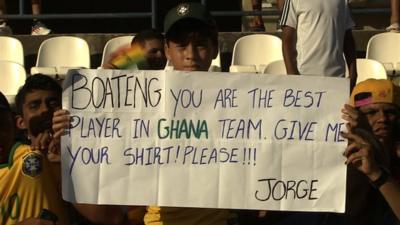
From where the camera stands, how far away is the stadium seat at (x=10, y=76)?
7.94m

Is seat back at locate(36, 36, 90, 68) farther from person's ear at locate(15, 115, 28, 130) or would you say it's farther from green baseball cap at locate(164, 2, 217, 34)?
green baseball cap at locate(164, 2, 217, 34)

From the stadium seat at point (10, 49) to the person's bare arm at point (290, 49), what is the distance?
299 centimetres

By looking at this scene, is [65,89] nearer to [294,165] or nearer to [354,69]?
[294,165]

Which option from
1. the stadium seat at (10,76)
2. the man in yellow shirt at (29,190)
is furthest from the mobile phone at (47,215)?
the stadium seat at (10,76)

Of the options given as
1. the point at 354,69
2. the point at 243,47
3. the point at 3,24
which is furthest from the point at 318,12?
the point at 3,24

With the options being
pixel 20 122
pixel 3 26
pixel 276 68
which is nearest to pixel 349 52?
pixel 276 68

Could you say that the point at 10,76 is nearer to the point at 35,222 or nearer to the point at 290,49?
the point at 290,49

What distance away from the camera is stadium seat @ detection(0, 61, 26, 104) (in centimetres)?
794

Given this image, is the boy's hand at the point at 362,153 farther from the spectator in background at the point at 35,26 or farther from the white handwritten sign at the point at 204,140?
the spectator in background at the point at 35,26

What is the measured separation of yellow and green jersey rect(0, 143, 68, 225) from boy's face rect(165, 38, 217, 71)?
63cm

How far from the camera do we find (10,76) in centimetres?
799

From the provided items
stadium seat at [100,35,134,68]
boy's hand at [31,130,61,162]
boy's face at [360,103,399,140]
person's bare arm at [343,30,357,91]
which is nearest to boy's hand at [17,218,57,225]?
boy's hand at [31,130,61,162]

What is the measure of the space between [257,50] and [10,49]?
7.33 ft

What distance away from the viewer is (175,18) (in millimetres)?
3654
